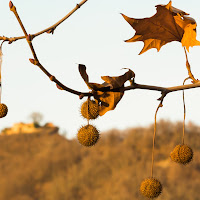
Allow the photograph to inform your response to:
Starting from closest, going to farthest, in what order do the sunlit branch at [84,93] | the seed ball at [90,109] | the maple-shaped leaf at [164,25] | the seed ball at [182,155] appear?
the sunlit branch at [84,93], the seed ball at [90,109], the maple-shaped leaf at [164,25], the seed ball at [182,155]

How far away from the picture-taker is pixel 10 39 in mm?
1369

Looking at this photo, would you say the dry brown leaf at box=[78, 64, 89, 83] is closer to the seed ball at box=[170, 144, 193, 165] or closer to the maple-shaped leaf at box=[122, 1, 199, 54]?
the maple-shaped leaf at box=[122, 1, 199, 54]

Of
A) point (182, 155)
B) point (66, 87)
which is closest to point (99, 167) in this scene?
point (182, 155)

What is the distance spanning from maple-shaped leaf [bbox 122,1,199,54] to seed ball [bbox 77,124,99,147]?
42 cm

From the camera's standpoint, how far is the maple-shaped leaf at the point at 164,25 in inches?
64.4

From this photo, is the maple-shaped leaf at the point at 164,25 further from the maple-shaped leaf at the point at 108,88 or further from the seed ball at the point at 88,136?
the seed ball at the point at 88,136

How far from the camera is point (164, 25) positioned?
1.68m

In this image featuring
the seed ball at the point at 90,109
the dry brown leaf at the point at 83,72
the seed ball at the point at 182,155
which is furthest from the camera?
the seed ball at the point at 182,155

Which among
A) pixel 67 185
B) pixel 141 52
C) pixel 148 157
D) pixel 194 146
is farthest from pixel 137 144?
pixel 141 52

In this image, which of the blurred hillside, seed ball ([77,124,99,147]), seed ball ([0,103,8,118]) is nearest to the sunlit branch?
seed ball ([77,124,99,147])

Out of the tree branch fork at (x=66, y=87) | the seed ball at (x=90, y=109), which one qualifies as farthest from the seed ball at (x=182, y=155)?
the seed ball at (x=90, y=109)

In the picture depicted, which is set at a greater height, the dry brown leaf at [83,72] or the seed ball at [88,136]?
the dry brown leaf at [83,72]

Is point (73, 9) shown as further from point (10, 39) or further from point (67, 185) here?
point (67, 185)

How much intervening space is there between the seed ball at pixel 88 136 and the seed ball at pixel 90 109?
0.19 ft
